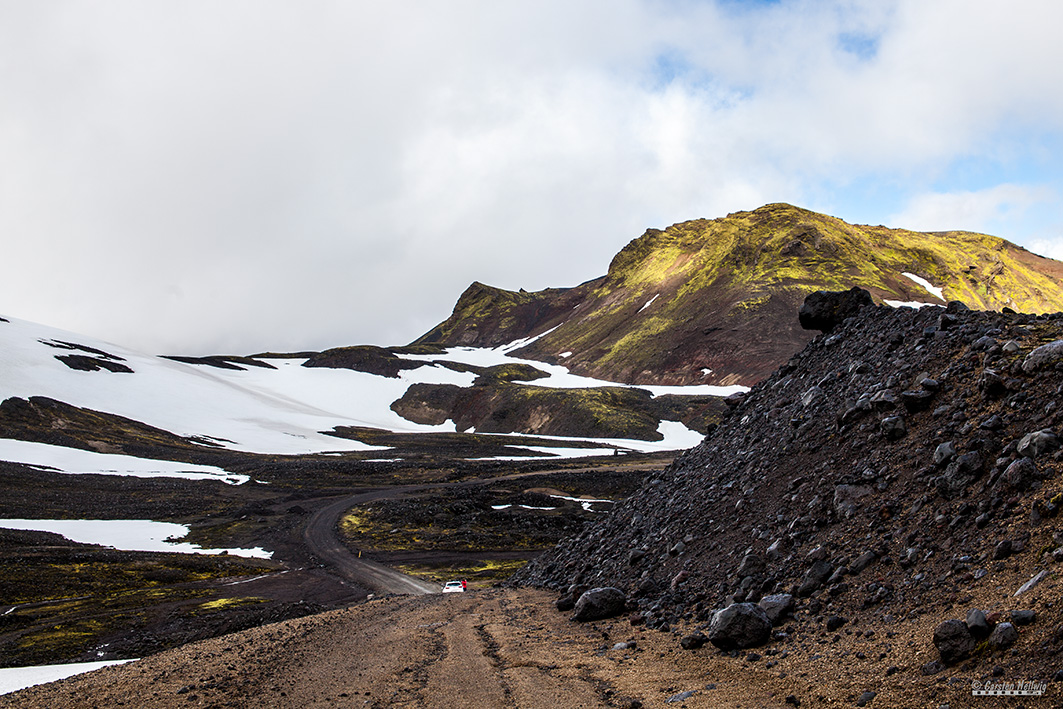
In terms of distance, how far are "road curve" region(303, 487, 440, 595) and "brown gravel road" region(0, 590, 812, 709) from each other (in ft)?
54.1

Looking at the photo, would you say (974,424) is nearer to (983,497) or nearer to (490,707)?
(983,497)

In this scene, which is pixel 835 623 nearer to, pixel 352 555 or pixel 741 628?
pixel 741 628

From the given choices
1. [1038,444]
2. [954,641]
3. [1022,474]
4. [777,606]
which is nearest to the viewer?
[954,641]

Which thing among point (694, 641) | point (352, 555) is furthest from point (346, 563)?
point (694, 641)

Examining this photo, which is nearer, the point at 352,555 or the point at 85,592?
the point at 85,592

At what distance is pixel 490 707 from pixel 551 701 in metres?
1.11

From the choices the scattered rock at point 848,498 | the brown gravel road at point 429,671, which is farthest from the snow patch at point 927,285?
the brown gravel road at point 429,671

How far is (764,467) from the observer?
17719mm

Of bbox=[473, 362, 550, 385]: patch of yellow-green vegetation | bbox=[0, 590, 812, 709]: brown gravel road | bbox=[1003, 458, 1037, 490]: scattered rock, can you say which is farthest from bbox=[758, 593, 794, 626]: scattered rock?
bbox=[473, 362, 550, 385]: patch of yellow-green vegetation

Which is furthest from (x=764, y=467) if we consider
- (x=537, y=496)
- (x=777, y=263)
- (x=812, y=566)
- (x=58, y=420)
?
(x=777, y=263)

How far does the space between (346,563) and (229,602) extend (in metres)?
12.1

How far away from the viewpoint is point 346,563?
136ft

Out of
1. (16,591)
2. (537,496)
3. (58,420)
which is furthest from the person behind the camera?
(58,420)

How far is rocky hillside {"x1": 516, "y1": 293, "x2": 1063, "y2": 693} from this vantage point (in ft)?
27.5
